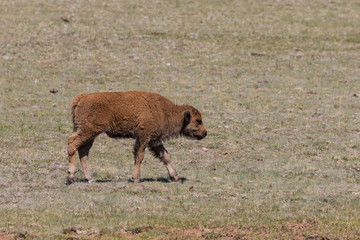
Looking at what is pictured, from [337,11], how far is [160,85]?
20304 mm

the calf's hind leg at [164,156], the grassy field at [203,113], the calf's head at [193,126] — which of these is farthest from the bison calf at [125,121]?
the grassy field at [203,113]

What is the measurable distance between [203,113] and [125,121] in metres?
9.91

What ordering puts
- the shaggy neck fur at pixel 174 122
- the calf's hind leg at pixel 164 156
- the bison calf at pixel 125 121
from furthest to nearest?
the shaggy neck fur at pixel 174 122 < the calf's hind leg at pixel 164 156 < the bison calf at pixel 125 121

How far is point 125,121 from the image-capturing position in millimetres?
15227

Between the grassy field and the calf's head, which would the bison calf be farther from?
the grassy field

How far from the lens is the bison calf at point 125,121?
14992mm

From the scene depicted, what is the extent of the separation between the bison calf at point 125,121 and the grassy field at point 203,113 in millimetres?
641

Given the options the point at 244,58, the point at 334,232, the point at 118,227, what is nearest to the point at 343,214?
the point at 334,232

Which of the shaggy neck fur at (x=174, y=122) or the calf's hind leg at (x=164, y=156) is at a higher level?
the shaggy neck fur at (x=174, y=122)

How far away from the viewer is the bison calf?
15.0 metres

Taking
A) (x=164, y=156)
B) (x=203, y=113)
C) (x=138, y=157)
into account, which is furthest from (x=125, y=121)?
(x=203, y=113)

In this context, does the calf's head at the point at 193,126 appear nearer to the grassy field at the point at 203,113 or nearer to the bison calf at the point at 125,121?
the bison calf at the point at 125,121

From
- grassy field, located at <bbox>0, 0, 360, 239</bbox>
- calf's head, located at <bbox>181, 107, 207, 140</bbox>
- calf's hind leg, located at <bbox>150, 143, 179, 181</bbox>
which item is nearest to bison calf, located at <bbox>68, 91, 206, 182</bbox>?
calf's hind leg, located at <bbox>150, 143, 179, 181</bbox>

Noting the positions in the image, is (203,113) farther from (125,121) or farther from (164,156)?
(125,121)
